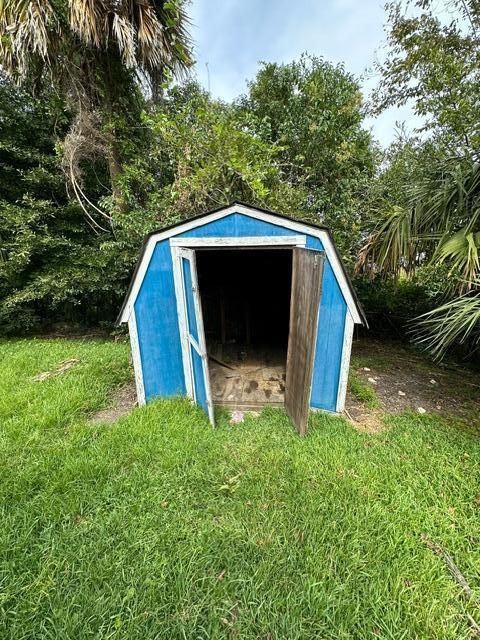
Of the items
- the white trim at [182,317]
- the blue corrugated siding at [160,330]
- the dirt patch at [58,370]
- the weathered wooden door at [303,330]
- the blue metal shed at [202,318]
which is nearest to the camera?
the weathered wooden door at [303,330]

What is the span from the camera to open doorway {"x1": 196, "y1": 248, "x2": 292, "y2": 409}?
525cm

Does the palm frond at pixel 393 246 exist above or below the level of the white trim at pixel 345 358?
above

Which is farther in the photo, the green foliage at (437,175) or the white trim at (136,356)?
the white trim at (136,356)

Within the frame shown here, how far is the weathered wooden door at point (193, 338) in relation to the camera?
3094 mm

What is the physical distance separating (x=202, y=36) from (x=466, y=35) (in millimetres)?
4555

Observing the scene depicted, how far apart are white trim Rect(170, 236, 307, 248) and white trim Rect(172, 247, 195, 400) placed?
0.11 m

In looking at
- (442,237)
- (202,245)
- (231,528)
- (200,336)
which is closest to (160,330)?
(200,336)

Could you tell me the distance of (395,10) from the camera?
4863 mm

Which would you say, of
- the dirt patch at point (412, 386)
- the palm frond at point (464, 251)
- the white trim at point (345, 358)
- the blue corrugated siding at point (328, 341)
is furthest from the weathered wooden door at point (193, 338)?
the palm frond at point (464, 251)

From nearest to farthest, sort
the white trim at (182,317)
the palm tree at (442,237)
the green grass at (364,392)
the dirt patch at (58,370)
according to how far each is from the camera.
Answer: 1. the palm tree at (442,237)
2. the white trim at (182,317)
3. the green grass at (364,392)
4. the dirt patch at (58,370)

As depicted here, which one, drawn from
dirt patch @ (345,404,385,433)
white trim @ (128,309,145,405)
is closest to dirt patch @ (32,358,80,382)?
white trim @ (128,309,145,405)

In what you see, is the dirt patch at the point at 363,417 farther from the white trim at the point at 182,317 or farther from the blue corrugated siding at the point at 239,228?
the blue corrugated siding at the point at 239,228

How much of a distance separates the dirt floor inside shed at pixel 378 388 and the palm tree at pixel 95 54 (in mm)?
4385

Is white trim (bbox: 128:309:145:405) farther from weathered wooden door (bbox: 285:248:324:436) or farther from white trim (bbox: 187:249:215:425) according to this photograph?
weathered wooden door (bbox: 285:248:324:436)
